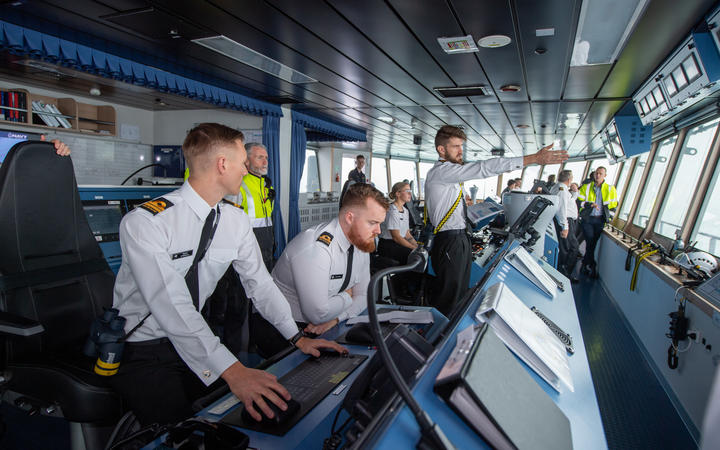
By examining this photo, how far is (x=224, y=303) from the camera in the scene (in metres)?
2.81

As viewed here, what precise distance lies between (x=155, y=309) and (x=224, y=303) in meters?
1.57

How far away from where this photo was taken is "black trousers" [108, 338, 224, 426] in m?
1.38

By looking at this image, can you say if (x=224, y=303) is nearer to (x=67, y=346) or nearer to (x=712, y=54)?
(x=67, y=346)

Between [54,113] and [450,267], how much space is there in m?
5.33

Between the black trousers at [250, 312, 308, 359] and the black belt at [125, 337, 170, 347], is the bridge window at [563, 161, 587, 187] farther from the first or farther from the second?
the black belt at [125, 337, 170, 347]

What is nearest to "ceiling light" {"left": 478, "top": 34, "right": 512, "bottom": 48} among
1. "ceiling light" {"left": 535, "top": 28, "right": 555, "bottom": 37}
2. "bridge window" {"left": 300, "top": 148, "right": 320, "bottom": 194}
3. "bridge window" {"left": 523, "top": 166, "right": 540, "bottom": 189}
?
"ceiling light" {"left": 535, "top": 28, "right": 555, "bottom": 37}

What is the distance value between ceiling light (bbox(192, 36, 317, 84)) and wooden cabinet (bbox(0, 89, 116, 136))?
277 cm

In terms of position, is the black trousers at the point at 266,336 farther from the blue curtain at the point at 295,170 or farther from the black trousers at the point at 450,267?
the blue curtain at the point at 295,170

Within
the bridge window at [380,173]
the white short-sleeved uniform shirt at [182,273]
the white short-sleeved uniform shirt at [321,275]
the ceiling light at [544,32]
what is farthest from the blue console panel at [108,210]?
the bridge window at [380,173]

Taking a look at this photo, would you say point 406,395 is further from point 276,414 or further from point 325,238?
point 325,238

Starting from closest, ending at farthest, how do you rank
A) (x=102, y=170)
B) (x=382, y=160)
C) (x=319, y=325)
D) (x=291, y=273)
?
(x=319, y=325) < (x=291, y=273) < (x=102, y=170) < (x=382, y=160)

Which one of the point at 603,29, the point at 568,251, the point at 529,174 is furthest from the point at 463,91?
the point at 529,174

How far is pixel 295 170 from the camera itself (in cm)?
700

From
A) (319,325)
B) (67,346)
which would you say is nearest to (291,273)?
(319,325)
